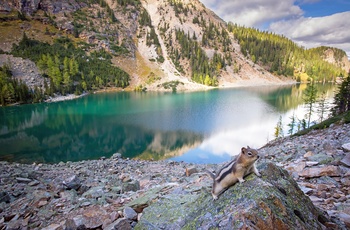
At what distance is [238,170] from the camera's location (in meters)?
4.01

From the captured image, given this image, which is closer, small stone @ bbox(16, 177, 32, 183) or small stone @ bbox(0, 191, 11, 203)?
small stone @ bbox(0, 191, 11, 203)

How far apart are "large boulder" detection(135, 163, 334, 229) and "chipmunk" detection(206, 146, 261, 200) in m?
0.13

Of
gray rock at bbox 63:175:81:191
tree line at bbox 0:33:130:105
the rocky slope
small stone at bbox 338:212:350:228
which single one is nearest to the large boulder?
small stone at bbox 338:212:350:228

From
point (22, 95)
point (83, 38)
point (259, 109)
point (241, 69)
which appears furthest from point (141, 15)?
point (259, 109)

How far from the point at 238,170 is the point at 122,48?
6370 inches

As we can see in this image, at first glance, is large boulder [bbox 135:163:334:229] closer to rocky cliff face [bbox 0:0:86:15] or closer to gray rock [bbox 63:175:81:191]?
gray rock [bbox 63:175:81:191]

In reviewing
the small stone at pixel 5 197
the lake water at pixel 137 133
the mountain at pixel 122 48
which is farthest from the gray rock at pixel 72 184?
the mountain at pixel 122 48

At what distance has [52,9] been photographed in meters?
155

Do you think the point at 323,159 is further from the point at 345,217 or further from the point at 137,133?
the point at 137,133

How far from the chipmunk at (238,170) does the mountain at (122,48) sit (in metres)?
94.5

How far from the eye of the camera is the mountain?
112 m

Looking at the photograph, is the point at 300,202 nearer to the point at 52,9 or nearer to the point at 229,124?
the point at 229,124

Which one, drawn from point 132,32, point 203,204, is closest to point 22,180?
point 203,204

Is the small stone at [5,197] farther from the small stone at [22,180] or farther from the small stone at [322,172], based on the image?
the small stone at [322,172]
